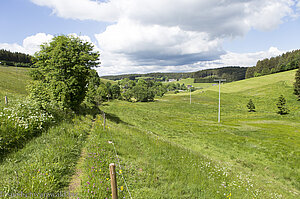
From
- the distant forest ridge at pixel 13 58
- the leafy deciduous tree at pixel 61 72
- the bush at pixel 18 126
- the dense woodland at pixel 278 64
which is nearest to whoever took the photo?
the bush at pixel 18 126

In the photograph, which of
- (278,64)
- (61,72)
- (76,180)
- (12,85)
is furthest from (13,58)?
(278,64)

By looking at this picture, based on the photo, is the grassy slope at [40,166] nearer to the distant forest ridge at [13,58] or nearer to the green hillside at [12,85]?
the green hillside at [12,85]

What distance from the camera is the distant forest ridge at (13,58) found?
110137 mm

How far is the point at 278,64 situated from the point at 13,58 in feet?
743

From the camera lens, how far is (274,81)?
330 feet

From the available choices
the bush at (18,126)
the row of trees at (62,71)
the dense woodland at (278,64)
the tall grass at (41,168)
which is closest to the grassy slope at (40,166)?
the tall grass at (41,168)

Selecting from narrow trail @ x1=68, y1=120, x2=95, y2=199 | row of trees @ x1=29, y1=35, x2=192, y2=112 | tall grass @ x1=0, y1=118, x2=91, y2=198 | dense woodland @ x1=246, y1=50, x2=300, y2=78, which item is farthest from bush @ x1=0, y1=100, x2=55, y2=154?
dense woodland @ x1=246, y1=50, x2=300, y2=78

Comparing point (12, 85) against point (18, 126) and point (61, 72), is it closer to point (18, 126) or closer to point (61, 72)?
point (61, 72)

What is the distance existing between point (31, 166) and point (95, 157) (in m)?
2.29

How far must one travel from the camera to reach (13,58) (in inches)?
4665

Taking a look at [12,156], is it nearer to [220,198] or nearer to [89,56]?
[220,198]

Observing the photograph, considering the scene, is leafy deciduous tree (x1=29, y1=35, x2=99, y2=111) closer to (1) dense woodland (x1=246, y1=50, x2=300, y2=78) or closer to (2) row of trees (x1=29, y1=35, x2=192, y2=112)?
(2) row of trees (x1=29, y1=35, x2=192, y2=112)

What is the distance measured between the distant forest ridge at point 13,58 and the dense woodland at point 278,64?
655 feet

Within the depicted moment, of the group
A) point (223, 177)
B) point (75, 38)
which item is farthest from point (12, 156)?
point (75, 38)
